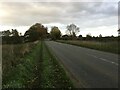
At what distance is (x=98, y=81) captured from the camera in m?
11.8

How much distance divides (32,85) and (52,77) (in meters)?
1.92

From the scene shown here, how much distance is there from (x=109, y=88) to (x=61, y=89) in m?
1.81

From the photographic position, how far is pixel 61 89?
33.4 feet

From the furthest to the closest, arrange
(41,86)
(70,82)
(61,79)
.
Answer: (61,79) < (70,82) < (41,86)

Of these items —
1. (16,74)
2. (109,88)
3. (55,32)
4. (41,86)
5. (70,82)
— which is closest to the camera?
(109,88)

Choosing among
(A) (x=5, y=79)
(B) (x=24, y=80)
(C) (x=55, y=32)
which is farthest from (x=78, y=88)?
(C) (x=55, y=32)

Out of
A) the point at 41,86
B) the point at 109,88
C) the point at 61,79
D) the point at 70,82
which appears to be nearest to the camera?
the point at 109,88

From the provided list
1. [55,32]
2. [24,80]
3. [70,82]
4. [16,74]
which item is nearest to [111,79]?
[70,82]

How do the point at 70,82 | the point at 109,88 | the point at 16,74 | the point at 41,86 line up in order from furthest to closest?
the point at 16,74 < the point at 70,82 < the point at 41,86 < the point at 109,88

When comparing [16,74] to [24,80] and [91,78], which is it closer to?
[24,80]

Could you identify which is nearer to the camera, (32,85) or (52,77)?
(32,85)

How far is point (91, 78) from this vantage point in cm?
1276

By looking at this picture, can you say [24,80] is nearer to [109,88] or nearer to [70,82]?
[70,82]

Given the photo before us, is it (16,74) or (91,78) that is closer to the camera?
(91,78)
